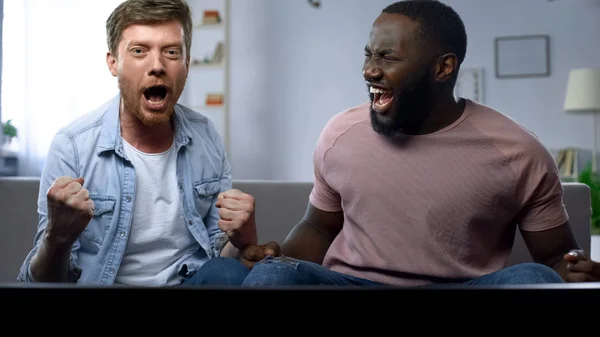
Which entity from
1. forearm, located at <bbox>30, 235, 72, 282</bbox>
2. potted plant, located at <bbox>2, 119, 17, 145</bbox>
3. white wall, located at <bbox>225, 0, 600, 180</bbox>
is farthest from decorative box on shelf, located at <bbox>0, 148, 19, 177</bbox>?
forearm, located at <bbox>30, 235, 72, 282</bbox>

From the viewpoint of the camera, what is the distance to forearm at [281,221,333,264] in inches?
50.2

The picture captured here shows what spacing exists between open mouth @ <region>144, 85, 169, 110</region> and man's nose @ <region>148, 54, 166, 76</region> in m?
0.03

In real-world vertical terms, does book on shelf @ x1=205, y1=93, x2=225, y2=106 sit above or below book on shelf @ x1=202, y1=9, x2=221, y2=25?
below

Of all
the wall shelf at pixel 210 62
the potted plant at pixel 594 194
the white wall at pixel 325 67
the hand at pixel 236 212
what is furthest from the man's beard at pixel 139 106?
the white wall at pixel 325 67

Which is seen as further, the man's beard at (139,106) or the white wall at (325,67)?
the white wall at (325,67)

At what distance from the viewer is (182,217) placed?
49.6 inches

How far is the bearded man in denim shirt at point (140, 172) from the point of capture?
123 cm

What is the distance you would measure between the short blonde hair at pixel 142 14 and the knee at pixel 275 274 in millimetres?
490

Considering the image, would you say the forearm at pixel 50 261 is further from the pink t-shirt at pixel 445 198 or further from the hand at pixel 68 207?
the pink t-shirt at pixel 445 198

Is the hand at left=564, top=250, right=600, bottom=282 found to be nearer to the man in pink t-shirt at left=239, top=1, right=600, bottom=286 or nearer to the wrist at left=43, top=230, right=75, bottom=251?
the man in pink t-shirt at left=239, top=1, right=600, bottom=286

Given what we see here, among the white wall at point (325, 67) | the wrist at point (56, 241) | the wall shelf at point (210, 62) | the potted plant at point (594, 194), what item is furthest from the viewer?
the wall shelf at point (210, 62)

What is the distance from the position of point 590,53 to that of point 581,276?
4.92 m
